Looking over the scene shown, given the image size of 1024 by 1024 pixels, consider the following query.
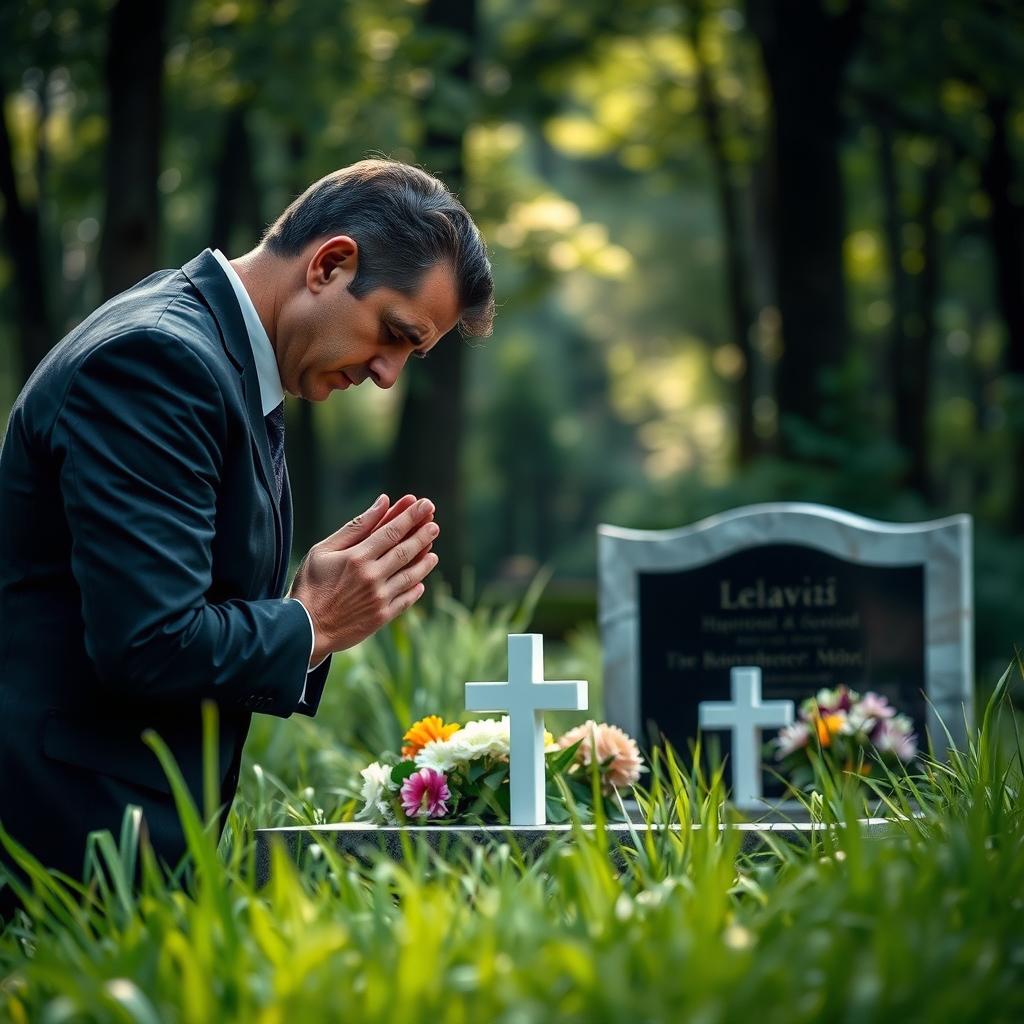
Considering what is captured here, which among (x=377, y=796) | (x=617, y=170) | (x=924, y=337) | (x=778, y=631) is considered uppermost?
(x=617, y=170)

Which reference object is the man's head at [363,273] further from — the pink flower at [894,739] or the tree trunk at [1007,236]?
the tree trunk at [1007,236]

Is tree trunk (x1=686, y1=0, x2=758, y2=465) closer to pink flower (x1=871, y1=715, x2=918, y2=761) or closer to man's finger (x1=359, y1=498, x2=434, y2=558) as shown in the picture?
pink flower (x1=871, y1=715, x2=918, y2=761)

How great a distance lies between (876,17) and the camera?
13.4 meters

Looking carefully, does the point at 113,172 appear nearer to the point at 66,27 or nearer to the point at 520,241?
the point at 66,27

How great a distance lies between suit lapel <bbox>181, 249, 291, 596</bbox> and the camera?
110 inches

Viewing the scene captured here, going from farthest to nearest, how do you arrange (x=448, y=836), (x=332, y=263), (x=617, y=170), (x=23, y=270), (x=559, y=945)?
(x=617, y=170) < (x=23, y=270) < (x=448, y=836) < (x=332, y=263) < (x=559, y=945)

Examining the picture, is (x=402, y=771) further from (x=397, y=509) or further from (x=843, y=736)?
(x=843, y=736)

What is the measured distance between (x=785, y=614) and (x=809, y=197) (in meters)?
6.84

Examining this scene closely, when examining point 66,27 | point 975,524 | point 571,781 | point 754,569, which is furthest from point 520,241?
point 571,781

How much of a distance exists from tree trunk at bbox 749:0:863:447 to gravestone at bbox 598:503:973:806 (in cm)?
603

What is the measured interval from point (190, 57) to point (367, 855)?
8325 millimetres

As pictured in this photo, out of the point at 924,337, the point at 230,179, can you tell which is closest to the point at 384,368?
the point at 230,179

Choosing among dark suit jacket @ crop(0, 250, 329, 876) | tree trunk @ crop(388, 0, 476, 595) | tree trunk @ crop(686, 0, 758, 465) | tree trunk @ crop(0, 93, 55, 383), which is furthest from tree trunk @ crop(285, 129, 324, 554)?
dark suit jacket @ crop(0, 250, 329, 876)

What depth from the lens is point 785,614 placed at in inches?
269
